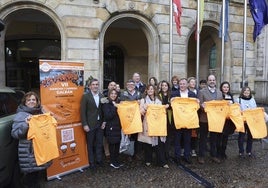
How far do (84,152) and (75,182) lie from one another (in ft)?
2.73

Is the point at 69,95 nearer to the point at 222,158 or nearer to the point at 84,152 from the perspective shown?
the point at 84,152

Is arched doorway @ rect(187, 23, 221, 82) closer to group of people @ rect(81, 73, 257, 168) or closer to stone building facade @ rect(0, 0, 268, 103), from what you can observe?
stone building facade @ rect(0, 0, 268, 103)

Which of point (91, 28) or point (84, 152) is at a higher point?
point (91, 28)

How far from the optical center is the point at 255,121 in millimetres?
7242

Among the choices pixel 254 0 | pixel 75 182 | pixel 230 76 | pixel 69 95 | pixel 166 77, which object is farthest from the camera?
pixel 230 76

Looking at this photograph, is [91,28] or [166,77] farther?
[166,77]

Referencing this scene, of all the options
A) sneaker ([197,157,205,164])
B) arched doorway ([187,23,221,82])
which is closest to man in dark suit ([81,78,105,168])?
sneaker ([197,157,205,164])

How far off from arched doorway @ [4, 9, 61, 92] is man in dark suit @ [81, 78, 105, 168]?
30.1ft

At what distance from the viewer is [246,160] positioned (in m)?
7.04

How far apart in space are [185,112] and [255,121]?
1930mm

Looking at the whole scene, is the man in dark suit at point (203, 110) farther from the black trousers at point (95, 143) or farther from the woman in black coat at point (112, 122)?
the black trousers at point (95, 143)

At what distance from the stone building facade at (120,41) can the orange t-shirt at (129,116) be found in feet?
14.6

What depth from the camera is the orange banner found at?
5652 millimetres

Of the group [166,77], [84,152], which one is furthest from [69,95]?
[166,77]
